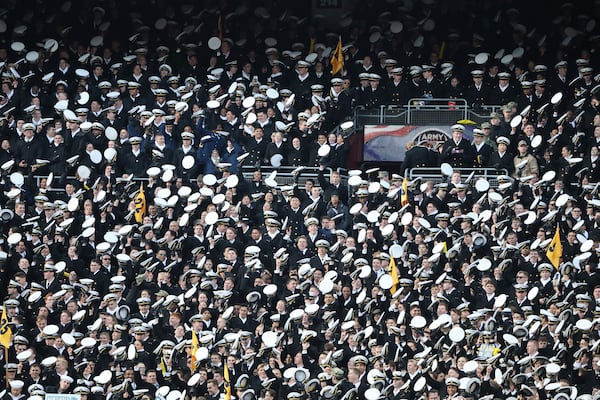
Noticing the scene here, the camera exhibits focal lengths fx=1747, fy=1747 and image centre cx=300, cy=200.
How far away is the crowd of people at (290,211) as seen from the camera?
21.8m

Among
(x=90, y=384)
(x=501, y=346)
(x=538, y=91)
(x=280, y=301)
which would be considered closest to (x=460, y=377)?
(x=501, y=346)

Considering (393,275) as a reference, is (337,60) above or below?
above

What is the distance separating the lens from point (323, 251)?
2323 cm

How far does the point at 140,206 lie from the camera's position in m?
24.2

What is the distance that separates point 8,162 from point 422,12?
24.2 ft

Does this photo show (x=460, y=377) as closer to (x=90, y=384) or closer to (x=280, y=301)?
(x=280, y=301)

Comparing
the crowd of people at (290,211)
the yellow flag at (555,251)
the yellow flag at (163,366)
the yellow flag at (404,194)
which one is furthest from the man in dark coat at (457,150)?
the yellow flag at (163,366)

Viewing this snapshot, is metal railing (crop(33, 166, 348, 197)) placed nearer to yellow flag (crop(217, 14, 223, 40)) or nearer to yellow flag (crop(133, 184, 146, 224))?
yellow flag (crop(133, 184, 146, 224))

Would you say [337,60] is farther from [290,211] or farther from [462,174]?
[290,211]

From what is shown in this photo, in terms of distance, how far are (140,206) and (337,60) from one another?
15.6 feet

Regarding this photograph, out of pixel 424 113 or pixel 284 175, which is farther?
pixel 424 113

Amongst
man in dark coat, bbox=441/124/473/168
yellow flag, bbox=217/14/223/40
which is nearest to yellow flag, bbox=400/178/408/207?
man in dark coat, bbox=441/124/473/168

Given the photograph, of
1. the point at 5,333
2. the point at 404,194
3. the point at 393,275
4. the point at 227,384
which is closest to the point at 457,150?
the point at 404,194

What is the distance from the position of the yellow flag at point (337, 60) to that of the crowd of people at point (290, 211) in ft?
0.27
